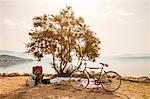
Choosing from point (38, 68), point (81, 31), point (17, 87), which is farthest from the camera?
point (81, 31)

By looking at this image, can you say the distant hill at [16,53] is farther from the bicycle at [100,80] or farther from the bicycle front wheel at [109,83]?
the bicycle front wheel at [109,83]

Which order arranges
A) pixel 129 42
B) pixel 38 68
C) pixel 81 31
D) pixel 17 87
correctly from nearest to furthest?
pixel 17 87
pixel 38 68
pixel 81 31
pixel 129 42

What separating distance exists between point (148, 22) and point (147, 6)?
0.47 metres

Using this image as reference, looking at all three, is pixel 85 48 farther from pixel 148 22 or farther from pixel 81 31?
pixel 148 22

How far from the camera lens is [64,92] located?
21.6 feet

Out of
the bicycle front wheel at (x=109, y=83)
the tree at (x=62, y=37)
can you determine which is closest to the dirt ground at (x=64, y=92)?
the bicycle front wheel at (x=109, y=83)

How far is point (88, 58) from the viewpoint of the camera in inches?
340

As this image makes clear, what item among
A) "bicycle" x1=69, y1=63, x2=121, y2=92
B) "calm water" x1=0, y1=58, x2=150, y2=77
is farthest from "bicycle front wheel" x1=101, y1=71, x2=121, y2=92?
"calm water" x1=0, y1=58, x2=150, y2=77

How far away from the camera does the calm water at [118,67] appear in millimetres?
8898

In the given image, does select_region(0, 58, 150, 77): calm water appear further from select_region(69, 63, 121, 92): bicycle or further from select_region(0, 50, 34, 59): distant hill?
select_region(69, 63, 121, 92): bicycle

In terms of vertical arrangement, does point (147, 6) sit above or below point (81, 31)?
above

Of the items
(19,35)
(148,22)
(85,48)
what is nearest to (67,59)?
(85,48)

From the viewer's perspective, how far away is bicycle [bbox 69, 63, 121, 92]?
265 inches

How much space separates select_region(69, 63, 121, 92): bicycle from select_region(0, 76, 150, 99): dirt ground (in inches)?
5.1
